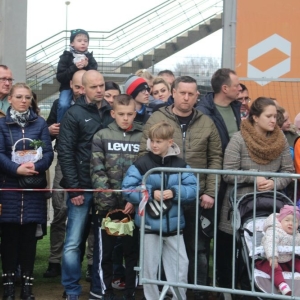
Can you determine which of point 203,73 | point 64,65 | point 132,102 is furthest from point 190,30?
point 132,102

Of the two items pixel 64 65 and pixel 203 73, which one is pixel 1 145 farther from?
pixel 203 73

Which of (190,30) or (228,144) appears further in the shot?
(190,30)

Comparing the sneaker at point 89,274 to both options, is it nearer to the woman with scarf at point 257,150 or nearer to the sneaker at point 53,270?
the sneaker at point 53,270

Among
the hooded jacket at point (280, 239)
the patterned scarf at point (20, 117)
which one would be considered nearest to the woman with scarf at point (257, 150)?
the hooded jacket at point (280, 239)

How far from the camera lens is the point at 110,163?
269 inches

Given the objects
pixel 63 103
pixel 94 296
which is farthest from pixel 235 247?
pixel 63 103

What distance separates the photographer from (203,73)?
14828 millimetres

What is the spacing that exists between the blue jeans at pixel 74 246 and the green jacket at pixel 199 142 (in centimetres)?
87

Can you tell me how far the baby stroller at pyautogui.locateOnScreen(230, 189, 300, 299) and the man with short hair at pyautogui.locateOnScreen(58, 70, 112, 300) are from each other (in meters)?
1.38

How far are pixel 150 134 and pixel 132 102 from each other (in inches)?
20.6

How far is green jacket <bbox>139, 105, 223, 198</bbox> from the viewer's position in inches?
272

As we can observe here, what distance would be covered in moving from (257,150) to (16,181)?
2.24 metres

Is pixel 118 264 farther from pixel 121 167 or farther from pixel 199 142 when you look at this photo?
pixel 199 142

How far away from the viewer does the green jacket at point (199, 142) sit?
692cm
